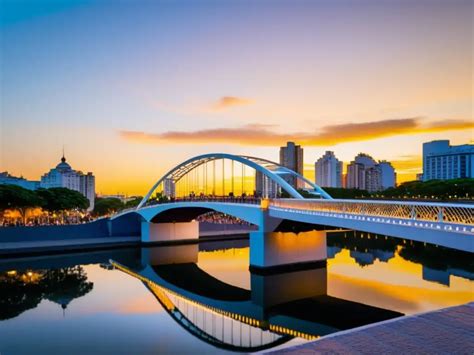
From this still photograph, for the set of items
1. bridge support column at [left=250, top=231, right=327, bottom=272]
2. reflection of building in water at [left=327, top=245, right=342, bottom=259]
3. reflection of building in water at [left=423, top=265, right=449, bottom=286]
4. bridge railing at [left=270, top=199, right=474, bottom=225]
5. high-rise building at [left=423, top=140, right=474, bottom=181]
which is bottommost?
reflection of building in water at [left=327, top=245, right=342, bottom=259]

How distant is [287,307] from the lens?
2038 centimetres

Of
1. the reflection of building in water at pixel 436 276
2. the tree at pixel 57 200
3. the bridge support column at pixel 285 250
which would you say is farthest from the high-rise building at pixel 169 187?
the reflection of building in water at pixel 436 276

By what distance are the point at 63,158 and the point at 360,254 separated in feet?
422

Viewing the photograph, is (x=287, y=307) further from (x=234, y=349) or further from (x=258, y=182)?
(x=258, y=182)

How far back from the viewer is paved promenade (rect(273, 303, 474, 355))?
320 inches

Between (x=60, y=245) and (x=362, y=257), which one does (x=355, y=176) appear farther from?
(x=60, y=245)

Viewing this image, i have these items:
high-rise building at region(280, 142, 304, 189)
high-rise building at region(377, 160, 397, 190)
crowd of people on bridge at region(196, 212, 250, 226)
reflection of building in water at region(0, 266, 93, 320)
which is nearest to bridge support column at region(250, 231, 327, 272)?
reflection of building in water at region(0, 266, 93, 320)

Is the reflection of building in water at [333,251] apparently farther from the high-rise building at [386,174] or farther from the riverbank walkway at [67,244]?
the high-rise building at [386,174]

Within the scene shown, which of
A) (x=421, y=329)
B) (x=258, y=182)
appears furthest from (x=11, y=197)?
(x=421, y=329)

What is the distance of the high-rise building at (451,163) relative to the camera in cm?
10316

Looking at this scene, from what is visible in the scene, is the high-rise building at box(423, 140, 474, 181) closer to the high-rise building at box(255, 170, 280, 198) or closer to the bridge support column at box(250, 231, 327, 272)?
the high-rise building at box(255, 170, 280, 198)

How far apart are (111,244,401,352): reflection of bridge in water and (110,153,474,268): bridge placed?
2.89 metres

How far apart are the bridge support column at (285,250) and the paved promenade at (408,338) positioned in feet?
56.8

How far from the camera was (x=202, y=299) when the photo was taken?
23.2 metres
